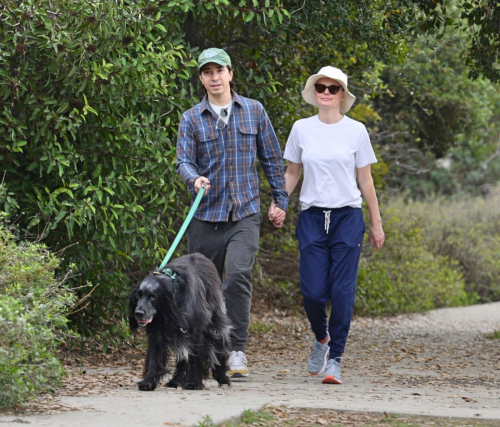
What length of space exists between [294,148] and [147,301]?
2.09 meters

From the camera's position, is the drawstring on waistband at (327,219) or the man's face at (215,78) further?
the drawstring on waistband at (327,219)

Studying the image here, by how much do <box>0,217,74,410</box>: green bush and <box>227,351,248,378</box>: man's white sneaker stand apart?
1499 mm

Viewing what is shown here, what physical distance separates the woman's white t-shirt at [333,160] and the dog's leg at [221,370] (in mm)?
1462

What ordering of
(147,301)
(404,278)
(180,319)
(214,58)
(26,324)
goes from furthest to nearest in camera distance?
(404,278)
(214,58)
(180,319)
(147,301)
(26,324)

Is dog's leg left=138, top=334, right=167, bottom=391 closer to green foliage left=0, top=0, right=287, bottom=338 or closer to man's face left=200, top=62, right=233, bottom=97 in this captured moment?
green foliage left=0, top=0, right=287, bottom=338

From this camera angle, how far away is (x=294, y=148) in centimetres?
727

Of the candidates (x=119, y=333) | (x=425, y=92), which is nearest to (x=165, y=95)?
(x=119, y=333)

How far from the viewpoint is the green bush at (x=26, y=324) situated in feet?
15.3

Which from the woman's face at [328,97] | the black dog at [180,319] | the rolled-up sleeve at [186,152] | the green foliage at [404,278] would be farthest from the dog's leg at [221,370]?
the green foliage at [404,278]

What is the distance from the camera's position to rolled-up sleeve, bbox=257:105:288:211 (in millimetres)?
7086

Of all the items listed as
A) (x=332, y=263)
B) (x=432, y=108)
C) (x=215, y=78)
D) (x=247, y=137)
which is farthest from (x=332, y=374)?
(x=432, y=108)

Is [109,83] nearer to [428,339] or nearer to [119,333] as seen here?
[119,333]

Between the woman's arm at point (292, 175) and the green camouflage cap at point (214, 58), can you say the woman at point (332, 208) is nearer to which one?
the woman's arm at point (292, 175)

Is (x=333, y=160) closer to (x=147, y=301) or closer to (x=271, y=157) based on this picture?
(x=271, y=157)
